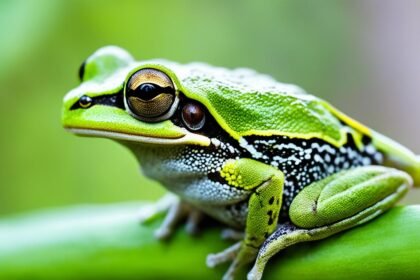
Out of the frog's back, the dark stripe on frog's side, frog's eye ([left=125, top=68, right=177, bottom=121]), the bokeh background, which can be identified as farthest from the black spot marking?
the bokeh background

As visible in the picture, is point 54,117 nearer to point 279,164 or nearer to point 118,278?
point 118,278

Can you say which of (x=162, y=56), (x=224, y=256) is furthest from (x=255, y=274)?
(x=162, y=56)

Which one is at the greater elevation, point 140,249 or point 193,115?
point 193,115

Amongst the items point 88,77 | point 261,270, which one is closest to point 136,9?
point 88,77

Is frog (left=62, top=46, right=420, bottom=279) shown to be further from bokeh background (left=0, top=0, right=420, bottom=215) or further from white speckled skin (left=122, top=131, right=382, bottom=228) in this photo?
bokeh background (left=0, top=0, right=420, bottom=215)

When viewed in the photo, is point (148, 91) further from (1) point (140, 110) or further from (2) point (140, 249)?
(2) point (140, 249)

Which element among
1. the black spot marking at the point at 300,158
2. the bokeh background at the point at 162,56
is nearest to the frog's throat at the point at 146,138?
the black spot marking at the point at 300,158

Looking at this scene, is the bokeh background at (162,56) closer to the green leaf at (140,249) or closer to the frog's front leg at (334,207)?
the green leaf at (140,249)
